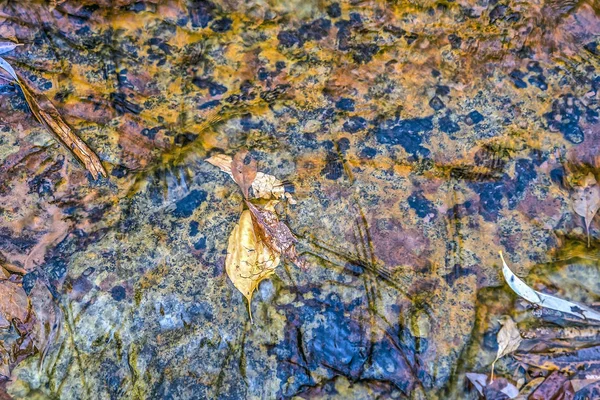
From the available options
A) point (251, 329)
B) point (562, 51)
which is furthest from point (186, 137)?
point (562, 51)

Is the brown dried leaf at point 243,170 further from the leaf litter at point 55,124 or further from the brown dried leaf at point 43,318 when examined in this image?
the brown dried leaf at point 43,318

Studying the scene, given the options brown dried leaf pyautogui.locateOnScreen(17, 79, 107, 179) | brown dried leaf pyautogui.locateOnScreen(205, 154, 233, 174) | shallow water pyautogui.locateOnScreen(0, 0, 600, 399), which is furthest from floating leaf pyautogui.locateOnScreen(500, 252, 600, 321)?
brown dried leaf pyautogui.locateOnScreen(17, 79, 107, 179)

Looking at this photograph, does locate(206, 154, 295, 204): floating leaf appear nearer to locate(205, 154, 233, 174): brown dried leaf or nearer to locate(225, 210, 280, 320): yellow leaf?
locate(205, 154, 233, 174): brown dried leaf

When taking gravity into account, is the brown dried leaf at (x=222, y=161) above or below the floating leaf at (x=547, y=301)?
above

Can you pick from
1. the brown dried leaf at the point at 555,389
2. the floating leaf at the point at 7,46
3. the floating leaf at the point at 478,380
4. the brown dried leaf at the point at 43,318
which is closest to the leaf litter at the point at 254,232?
the brown dried leaf at the point at 43,318

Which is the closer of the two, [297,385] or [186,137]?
[297,385]

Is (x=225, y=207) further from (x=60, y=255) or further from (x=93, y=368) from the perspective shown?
(x=93, y=368)
